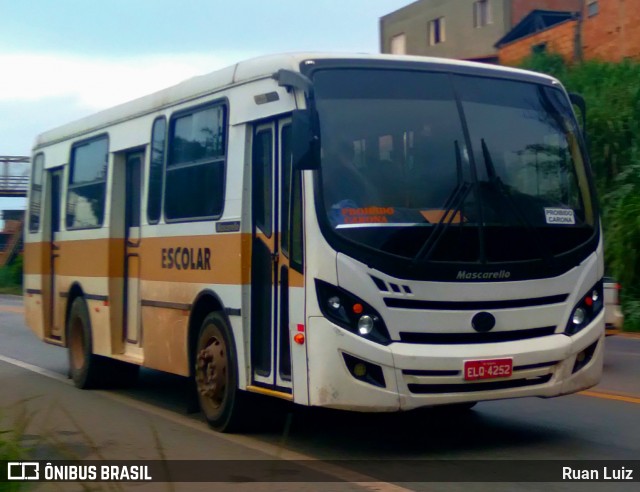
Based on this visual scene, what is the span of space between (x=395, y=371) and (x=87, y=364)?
6.01 metres

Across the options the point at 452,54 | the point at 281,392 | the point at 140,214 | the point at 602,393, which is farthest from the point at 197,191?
the point at 452,54

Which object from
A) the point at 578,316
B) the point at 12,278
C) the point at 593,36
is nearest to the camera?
the point at 578,316

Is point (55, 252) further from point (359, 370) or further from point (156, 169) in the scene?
point (359, 370)

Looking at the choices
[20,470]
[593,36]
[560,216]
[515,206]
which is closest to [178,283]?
[515,206]

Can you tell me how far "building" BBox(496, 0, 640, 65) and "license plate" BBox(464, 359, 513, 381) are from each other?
98.7ft

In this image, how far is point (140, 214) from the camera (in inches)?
445

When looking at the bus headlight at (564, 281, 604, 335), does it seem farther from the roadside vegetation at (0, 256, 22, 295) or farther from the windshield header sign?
the roadside vegetation at (0, 256, 22, 295)

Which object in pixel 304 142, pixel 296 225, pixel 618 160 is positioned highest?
pixel 618 160

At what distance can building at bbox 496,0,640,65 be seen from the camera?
38.9 metres

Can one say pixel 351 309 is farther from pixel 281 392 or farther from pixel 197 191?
pixel 197 191

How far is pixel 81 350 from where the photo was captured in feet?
42.4

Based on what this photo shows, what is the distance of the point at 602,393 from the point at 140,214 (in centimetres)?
507

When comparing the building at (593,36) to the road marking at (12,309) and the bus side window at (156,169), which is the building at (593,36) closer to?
the road marking at (12,309)

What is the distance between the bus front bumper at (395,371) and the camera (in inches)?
297
